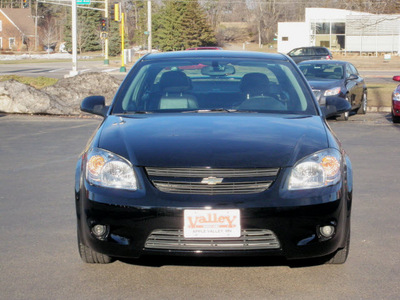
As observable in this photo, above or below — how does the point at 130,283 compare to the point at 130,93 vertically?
below

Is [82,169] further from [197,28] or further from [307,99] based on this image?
[197,28]

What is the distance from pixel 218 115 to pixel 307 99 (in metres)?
0.85

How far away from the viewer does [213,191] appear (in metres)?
4.40

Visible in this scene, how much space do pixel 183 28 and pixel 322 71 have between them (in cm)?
6298

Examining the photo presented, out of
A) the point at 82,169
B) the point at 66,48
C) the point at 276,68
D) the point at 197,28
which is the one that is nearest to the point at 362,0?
the point at 276,68

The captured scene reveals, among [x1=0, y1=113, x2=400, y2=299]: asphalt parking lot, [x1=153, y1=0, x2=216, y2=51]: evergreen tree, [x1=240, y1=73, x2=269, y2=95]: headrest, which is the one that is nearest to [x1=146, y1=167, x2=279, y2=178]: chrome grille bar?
[x1=0, y1=113, x2=400, y2=299]: asphalt parking lot

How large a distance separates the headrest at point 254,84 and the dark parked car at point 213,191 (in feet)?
2.69

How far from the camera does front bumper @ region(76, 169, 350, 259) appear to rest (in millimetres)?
4332

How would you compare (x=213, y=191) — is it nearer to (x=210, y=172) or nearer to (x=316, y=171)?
(x=210, y=172)

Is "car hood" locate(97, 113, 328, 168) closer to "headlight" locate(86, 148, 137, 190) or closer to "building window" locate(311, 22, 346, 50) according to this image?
"headlight" locate(86, 148, 137, 190)

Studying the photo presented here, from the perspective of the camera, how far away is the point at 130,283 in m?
4.63

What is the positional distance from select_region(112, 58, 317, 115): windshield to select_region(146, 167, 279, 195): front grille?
1.36 meters

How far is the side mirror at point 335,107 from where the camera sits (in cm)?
622

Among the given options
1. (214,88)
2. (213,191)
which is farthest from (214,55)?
(213,191)
